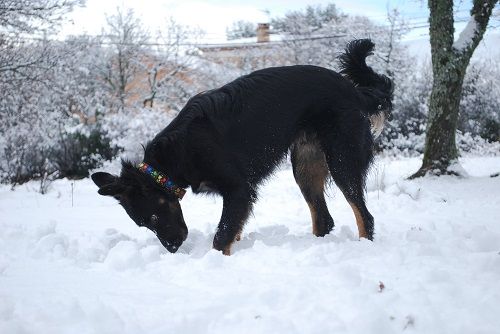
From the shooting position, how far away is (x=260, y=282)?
2527 millimetres

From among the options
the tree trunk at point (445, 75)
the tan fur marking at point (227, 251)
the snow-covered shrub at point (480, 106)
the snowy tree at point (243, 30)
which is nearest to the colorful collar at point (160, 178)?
the tan fur marking at point (227, 251)

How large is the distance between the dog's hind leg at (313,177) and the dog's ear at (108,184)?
169 cm

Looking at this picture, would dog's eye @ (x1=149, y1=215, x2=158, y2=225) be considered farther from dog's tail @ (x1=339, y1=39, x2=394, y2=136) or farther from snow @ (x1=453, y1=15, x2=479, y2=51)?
snow @ (x1=453, y1=15, x2=479, y2=51)

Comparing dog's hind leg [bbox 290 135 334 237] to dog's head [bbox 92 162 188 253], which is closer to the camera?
dog's head [bbox 92 162 188 253]

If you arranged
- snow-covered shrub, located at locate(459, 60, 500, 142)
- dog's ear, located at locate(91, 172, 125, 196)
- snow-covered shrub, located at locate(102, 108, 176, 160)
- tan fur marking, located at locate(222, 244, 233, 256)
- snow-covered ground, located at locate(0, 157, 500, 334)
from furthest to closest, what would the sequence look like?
1. snow-covered shrub, located at locate(459, 60, 500, 142)
2. snow-covered shrub, located at locate(102, 108, 176, 160)
3. dog's ear, located at locate(91, 172, 125, 196)
4. tan fur marking, located at locate(222, 244, 233, 256)
5. snow-covered ground, located at locate(0, 157, 500, 334)

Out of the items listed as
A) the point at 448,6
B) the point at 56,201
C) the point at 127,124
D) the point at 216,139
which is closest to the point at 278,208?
the point at 216,139

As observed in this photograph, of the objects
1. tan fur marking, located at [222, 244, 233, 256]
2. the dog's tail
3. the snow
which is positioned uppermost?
the snow

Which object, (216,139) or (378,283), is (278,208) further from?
(378,283)

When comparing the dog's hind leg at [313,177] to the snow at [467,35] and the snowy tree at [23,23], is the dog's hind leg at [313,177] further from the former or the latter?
the snowy tree at [23,23]

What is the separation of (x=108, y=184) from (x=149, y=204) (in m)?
0.38

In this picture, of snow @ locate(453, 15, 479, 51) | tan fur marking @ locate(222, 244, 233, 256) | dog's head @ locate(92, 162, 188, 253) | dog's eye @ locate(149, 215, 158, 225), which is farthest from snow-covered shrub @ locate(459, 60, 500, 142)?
dog's eye @ locate(149, 215, 158, 225)

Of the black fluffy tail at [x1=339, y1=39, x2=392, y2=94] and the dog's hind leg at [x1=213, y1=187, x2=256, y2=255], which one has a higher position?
the black fluffy tail at [x1=339, y1=39, x2=392, y2=94]

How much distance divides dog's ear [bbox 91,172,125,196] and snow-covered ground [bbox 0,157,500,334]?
406 millimetres

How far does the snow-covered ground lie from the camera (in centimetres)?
194
